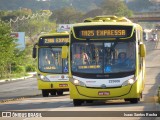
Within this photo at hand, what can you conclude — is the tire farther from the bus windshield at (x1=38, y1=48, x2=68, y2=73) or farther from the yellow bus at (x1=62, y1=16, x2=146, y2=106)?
the bus windshield at (x1=38, y1=48, x2=68, y2=73)

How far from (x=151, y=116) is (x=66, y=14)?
18161cm

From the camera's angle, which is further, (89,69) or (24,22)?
(24,22)

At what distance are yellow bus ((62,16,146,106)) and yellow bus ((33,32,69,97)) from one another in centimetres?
891

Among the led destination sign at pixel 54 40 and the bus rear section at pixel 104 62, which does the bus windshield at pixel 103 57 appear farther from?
the led destination sign at pixel 54 40

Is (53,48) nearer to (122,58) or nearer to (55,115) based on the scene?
(122,58)

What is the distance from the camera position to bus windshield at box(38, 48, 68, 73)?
106 feet

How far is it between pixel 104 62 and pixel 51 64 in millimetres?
10270

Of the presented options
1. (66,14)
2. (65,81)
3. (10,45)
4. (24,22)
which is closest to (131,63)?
(65,81)

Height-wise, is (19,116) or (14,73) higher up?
(19,116)

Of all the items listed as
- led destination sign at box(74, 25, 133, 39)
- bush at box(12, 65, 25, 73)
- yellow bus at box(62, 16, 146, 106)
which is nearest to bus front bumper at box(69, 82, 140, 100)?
yellow bus at box(62, 16, 146, 106)

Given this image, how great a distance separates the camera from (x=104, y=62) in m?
22.5

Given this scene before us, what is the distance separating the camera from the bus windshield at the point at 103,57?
22.5 m

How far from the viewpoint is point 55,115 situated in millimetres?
18984

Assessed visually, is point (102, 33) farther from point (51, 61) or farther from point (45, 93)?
point (45, 93)
